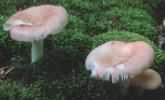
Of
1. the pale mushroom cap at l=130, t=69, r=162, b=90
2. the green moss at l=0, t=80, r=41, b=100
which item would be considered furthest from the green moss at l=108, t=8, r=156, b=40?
the green moss at l=0, t=80, r=41, b=100

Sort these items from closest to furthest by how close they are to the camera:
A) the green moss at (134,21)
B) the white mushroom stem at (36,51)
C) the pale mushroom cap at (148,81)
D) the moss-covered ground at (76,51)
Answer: the pale mushroom cap at (148,81)
the moss-covered ground at (76,51)
the white mushroom stem at (36,51)
the green moss at (134,21)

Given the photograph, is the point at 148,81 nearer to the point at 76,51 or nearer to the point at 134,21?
the point at 76,51

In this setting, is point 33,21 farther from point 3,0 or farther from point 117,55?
point 3,0

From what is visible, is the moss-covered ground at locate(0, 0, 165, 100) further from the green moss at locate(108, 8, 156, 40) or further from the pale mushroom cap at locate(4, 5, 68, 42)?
the pale mushroom cap at locate(4, 5, 68, 42)

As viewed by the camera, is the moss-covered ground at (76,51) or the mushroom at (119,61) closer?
the mushroom at (119,61)

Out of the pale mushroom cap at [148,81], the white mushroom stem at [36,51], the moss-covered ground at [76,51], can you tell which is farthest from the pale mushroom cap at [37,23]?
the pale mushroom cap at [148,81]

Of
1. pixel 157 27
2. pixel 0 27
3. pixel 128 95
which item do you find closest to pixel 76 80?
pixel 128 95

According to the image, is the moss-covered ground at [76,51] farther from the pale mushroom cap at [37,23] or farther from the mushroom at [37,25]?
the pale mushroom cap at [37,23]
